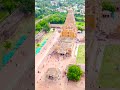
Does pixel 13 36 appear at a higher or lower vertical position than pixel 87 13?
lower

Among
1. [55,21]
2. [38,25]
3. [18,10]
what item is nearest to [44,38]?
[38,25]

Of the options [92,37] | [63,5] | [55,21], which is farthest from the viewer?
[63,5]

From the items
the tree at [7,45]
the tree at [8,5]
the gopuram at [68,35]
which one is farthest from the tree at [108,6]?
the gopuram at [68,35]

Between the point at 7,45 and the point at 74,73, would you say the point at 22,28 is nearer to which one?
the point at 7,45

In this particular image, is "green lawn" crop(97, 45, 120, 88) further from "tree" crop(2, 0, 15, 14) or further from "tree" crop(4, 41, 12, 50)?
"tree" crop(2, 0, 15, 14)

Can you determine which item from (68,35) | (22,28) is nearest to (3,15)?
(22,28)

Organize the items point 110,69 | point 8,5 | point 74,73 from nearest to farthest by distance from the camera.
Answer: point 110,69, point 8,5, point 74,73

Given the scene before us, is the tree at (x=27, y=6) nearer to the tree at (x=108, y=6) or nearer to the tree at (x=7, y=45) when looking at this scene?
the tree at (x=7, y=45)

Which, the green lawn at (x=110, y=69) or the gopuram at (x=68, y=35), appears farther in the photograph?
the gopuram at (x=68, y=35)

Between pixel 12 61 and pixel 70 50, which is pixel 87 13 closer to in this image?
pixel 12 61
